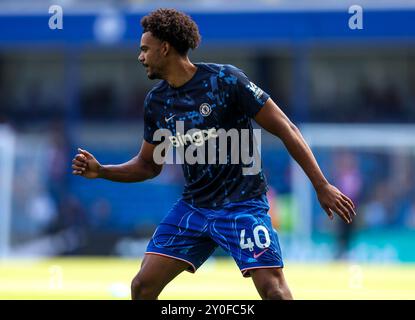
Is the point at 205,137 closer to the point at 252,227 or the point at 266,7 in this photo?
the point at 252,227

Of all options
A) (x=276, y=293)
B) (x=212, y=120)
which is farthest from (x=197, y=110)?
(x=276, y=293)

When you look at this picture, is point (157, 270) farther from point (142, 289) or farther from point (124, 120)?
point (124, 120)

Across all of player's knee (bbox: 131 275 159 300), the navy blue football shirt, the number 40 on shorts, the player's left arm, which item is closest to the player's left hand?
the player's left arm

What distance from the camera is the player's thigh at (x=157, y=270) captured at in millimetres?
6371

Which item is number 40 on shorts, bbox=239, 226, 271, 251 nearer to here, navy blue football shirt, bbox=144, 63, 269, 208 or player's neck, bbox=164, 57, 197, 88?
navy blue football shirt, bbox=144, 63, 269, 208

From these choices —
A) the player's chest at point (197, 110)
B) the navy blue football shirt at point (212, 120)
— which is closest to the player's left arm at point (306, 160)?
the navy blue football shirt at point (212, 120)

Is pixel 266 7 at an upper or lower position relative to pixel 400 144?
upper

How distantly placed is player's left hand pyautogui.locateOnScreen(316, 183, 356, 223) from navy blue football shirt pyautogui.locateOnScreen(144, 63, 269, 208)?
0.57 meters

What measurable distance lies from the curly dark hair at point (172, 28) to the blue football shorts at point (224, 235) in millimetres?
1099

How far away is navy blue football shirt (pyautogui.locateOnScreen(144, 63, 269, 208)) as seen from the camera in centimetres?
629

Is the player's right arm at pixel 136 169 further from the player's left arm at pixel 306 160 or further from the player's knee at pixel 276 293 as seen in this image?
the player's knee at pixel 276 293

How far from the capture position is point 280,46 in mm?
25031
